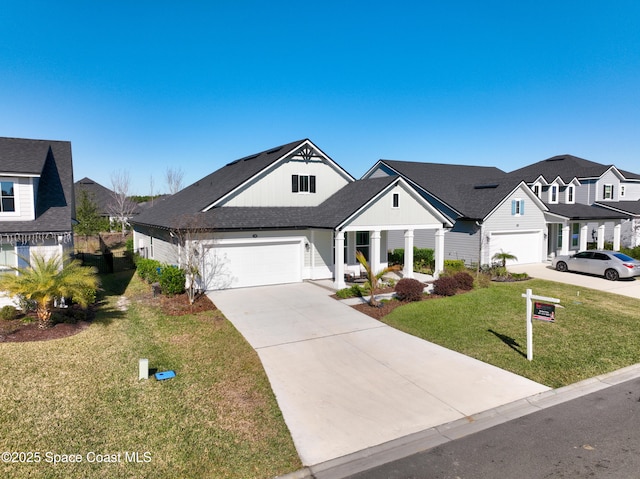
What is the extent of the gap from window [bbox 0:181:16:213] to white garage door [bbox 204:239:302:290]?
7286 millimetres

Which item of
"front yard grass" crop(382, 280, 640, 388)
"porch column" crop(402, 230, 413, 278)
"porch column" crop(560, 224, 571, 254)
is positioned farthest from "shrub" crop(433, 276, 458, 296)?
"porch column" crop(560, 224, 571, 254)

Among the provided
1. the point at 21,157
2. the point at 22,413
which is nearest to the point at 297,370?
the point at 22,413

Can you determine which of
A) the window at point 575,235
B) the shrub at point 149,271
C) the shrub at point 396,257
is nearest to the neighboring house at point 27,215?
the shrub at point 149,271

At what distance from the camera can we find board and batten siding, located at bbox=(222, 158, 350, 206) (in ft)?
67.5

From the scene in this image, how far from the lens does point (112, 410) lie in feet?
25.3

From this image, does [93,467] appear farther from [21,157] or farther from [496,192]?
[496,192]

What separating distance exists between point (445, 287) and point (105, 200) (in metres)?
49.3

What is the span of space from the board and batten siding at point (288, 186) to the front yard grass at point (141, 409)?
32.2ft

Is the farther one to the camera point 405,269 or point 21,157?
point 405,269

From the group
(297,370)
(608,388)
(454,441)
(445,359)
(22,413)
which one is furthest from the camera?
(445,359)

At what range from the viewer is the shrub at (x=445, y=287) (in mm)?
17500

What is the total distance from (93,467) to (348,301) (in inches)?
455

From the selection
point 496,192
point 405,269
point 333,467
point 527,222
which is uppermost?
point 496,192

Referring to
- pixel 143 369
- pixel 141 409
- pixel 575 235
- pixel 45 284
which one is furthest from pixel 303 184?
pixel 575 235
